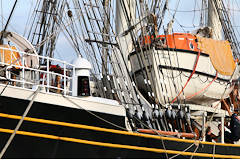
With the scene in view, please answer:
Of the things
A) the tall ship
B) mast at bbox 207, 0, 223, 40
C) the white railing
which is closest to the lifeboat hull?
the tall ship

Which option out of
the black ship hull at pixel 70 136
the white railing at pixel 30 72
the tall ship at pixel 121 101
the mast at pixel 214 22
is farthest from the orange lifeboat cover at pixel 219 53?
the white railing at pixel 30 72

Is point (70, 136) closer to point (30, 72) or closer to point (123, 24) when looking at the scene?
point (30, 72)

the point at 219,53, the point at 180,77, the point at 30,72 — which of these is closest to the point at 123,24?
the point at 180,77

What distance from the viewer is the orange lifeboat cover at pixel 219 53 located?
17250 millimetres

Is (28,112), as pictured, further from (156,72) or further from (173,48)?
(173,48)

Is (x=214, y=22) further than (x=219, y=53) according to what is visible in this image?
Yes

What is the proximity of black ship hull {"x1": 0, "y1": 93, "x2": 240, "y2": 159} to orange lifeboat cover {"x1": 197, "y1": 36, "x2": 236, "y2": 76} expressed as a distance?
658cm

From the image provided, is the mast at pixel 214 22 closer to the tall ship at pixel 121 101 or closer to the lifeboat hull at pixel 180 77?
the tall ship at pixel 121 101

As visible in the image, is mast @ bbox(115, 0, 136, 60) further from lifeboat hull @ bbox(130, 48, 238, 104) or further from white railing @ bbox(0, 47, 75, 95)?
white railing @ bbox(0, 47, 75, 95)

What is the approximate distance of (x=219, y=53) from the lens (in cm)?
1789

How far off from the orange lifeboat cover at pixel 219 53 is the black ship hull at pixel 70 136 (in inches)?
259

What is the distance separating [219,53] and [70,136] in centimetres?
1003

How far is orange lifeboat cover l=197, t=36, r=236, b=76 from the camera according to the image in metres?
17.2

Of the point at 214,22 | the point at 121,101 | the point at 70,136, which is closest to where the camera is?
the point at 70,136
